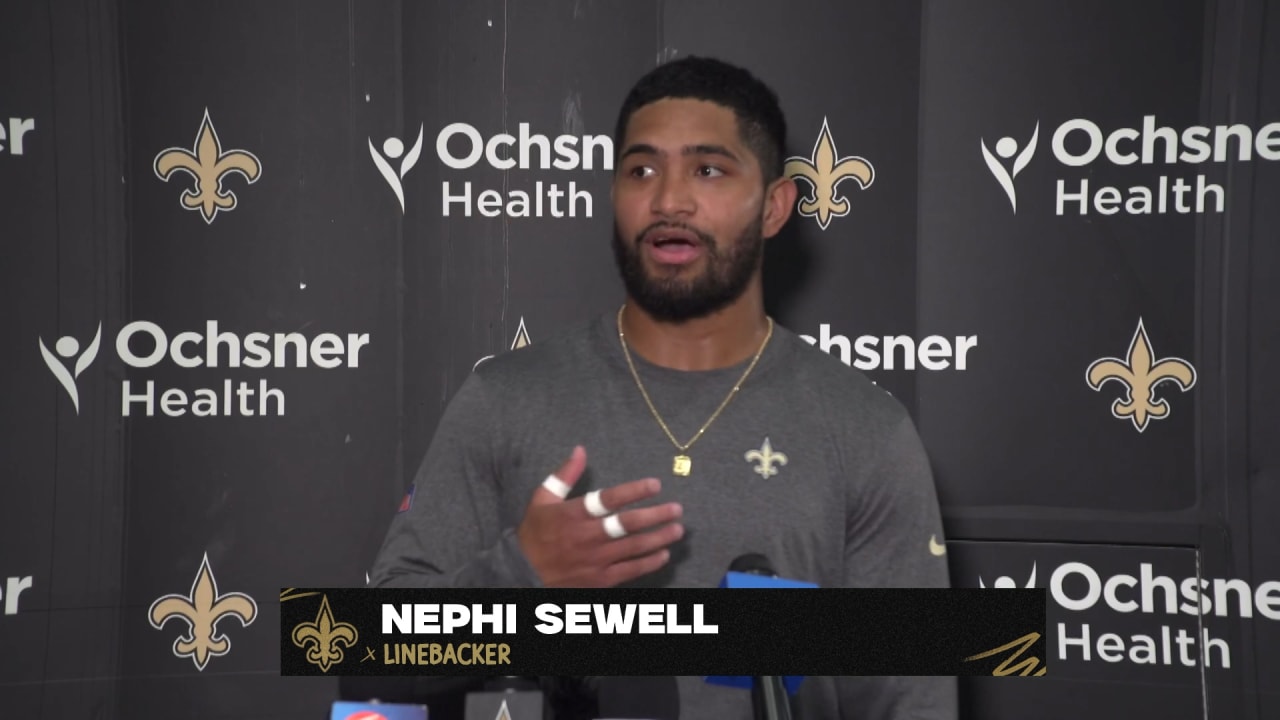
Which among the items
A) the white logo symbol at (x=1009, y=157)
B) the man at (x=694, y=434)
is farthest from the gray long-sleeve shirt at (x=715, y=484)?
the white logo symbol at (x=1009, y=157)

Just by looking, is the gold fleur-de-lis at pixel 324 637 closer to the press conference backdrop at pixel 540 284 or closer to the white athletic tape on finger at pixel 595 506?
the press conference backdrop at pixel 540 284

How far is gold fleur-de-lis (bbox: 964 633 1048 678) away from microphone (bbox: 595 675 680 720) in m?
0.64

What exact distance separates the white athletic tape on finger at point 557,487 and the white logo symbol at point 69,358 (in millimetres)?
1087

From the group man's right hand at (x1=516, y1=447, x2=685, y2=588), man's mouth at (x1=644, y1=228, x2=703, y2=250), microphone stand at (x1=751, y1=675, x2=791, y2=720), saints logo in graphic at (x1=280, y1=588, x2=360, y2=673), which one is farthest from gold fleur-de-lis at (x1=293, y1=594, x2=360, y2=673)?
man's mouth at (x1=644, y1=228, x2=703, y2=250)

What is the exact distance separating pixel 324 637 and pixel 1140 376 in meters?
1.72

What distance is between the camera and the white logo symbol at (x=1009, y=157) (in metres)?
2.27

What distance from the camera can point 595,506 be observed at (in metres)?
1.87

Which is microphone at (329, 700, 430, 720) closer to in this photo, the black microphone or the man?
the man

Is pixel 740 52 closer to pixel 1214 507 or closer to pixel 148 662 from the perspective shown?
pixel 1214 507

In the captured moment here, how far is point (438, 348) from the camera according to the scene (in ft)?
7.59

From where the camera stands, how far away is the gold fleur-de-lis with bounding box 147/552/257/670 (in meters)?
2.28

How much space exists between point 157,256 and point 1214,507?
2.25m

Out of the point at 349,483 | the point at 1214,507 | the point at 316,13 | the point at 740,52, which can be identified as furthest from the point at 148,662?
the point at 1214,507

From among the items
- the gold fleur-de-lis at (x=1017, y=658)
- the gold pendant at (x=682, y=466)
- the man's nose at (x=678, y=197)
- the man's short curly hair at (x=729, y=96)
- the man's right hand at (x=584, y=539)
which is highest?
the man's short curly hair at (x=729, y=96)
